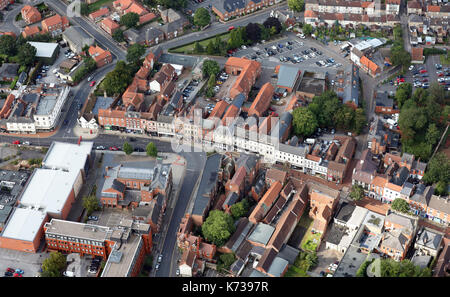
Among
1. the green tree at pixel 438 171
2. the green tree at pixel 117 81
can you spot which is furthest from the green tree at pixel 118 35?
the green tree at pixel 438 171

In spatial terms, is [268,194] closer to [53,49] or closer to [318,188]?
[318,188]

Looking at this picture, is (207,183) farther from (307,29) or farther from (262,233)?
(307,29)

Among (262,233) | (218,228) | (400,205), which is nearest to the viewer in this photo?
(218,228)

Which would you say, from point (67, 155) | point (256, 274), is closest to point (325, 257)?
point (256, 274)

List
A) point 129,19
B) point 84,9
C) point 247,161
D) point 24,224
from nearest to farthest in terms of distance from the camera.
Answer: point 24,224, point 247,161, point 129,19, point 84,9

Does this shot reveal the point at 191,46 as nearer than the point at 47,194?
No

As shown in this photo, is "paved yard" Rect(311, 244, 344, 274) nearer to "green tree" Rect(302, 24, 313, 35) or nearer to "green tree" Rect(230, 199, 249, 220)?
"green tree" Rect(230, 199, 249, 220)

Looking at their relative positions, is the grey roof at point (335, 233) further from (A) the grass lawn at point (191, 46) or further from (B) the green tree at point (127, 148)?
(A) the grass lawn at point (191, 46)

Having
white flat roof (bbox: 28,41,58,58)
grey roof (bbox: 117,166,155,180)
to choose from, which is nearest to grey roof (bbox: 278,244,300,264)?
grey roof (bbox: 117,166,155,180)
